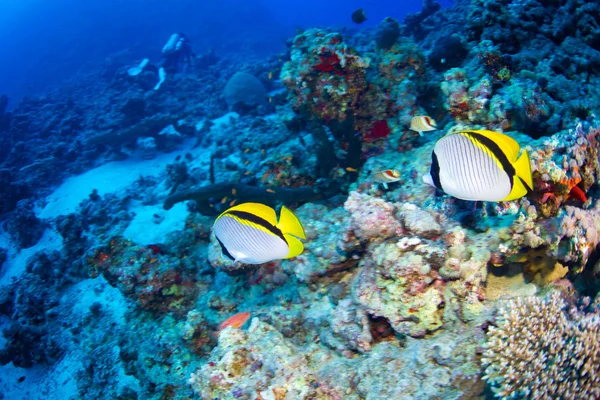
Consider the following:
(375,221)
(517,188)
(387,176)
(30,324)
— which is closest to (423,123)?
(387,176)

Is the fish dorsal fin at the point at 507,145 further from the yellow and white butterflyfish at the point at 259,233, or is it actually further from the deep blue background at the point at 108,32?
the deep blue background at the point at 108,32

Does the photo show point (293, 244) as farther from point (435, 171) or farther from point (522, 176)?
point (522, 176)

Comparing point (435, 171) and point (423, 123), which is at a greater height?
point (435, 171)

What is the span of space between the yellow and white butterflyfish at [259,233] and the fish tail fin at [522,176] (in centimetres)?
119

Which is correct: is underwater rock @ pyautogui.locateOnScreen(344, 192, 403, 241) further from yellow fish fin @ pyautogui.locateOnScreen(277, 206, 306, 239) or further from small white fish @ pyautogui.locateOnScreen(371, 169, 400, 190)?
yellow fish fin @ pyautogui.locateOnScreen(277, 206, 306, 239)

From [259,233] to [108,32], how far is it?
52.3 m

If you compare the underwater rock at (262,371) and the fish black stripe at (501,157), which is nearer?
the fish black stripe at (501,157)

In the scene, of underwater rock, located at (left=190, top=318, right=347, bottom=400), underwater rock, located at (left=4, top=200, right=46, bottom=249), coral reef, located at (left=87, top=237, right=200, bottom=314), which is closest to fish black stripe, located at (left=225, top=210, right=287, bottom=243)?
underwater rock, located at (left=190, top=318, right=347, bottom=400)

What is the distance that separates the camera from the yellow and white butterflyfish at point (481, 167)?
1.64 meters

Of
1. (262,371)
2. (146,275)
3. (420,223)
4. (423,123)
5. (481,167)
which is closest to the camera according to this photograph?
(481,167)

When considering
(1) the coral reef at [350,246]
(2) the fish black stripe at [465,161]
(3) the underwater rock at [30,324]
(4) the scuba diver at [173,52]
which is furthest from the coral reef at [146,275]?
(4) the scuba diver at [173,52]

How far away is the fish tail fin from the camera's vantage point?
1618mm

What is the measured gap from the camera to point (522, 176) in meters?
A: 1.63

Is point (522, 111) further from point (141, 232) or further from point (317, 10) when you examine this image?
point (317, 10)
